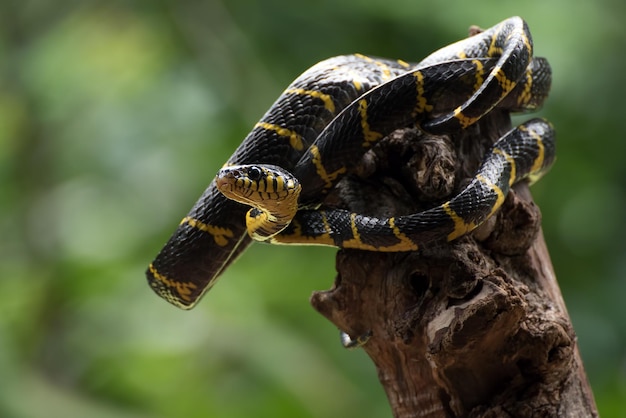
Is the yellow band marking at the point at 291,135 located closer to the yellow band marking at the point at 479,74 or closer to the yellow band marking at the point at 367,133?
the yellow band marking at the point at 367,133

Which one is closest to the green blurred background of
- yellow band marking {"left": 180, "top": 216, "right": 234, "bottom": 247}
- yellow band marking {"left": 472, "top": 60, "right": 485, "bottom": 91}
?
yellow band marking {"left": 180, "top": 216, "right": 234, "bottom": 247}

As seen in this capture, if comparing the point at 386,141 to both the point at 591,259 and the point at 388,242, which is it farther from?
the point at 591,259

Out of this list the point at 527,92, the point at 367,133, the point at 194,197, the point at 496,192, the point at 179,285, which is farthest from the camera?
the point at 194,197

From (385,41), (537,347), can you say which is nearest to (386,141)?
(537,347)

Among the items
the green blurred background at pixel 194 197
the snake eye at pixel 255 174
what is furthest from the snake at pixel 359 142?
the green blurred background at pixel 194 197

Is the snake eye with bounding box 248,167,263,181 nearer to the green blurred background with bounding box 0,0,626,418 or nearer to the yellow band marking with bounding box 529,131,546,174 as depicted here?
the yellow band marking with bounding box 529,131,546,174

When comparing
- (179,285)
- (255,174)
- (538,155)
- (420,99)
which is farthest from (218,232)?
(538,155)

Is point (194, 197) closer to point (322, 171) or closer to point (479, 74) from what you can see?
point (322, 171)
